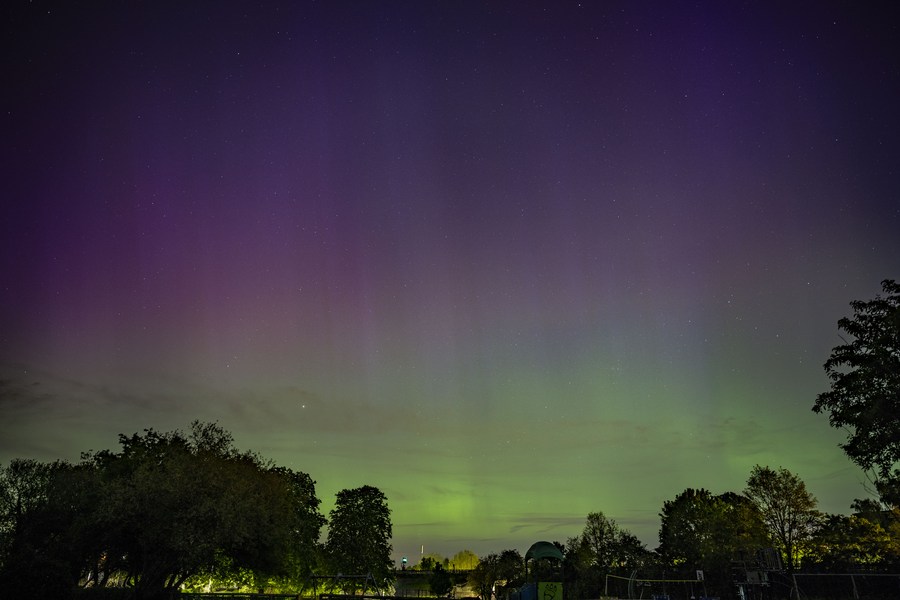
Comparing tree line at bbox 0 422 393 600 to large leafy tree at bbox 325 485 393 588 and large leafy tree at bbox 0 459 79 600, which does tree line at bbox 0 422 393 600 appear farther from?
large leafy tree at bbox 325 485 393 588

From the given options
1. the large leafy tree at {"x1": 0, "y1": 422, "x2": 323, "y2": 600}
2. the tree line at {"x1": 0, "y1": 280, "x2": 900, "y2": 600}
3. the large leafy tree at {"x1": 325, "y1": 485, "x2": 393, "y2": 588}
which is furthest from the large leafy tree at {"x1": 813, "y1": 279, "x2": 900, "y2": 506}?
the large leafy tree at {"x1": 325, "y1": 485, "x2": 393, "y2": 588}

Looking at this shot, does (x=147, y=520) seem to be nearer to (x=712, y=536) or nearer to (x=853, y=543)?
(x=853, y=543)

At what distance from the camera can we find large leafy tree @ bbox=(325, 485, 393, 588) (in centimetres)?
7439

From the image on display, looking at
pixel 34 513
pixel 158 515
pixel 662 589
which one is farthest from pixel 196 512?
pixel 662 589

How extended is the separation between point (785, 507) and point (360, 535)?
2054 inches

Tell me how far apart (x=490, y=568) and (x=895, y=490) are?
2658 inches

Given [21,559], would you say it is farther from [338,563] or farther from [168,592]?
[338,563]

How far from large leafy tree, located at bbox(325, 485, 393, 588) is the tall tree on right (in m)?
47.4

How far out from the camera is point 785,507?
219ft

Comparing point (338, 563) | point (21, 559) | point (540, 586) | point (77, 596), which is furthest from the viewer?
point (338, 563)

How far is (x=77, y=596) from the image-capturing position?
30.0 metres

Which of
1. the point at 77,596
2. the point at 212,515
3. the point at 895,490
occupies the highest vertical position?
the point at 895,490

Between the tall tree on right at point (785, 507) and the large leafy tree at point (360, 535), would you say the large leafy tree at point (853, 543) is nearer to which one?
the tall tree on right at point (785, 507)

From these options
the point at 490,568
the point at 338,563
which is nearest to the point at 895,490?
the point at 338,563
